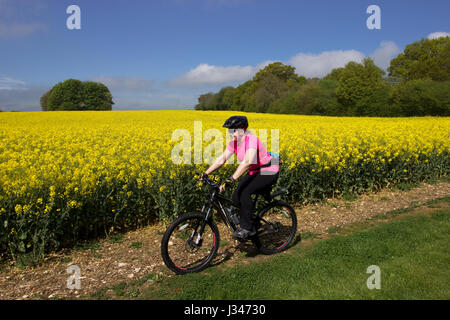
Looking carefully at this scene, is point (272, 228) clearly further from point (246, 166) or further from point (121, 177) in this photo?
point (121, 177)

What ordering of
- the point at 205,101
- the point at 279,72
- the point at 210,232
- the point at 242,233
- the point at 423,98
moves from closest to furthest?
the point at 242,233 → the point at 210,232 → the point at 423,98 → the point at 279,72 → the point at 205,101

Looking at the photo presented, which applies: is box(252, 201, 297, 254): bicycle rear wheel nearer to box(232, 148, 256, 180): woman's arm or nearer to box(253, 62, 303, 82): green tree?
box(232, 148, 256, 180): woman's arm

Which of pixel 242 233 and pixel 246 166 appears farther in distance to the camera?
pixel 242 233

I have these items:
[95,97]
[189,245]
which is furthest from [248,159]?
[95,97]

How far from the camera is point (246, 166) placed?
13.3 feet

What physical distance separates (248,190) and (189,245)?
3.84 feet

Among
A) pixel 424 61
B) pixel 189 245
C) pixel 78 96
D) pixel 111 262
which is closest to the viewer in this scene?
pixel 189 245

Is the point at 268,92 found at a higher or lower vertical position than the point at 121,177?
higher

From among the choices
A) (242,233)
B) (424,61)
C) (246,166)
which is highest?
(424,61)

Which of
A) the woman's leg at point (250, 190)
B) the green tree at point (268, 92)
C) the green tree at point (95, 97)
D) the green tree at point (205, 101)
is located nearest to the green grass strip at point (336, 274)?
the woman's leg at point (250, 190)

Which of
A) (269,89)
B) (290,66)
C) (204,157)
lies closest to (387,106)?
(269,89)

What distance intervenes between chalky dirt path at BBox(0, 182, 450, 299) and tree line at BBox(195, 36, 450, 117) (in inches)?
1531

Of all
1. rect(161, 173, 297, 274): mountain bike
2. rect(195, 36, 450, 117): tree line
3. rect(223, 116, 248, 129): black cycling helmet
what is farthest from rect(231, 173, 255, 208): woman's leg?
rect(195, 36, 450, 117): tree line
